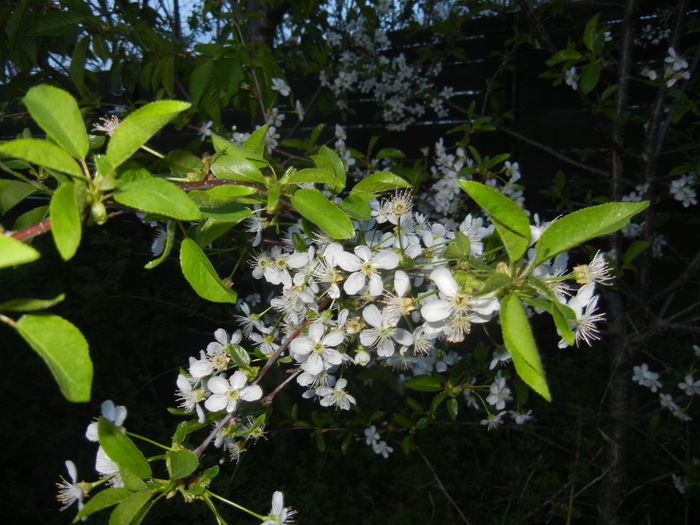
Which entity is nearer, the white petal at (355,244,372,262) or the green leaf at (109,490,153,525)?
the green leaf at (109,490,153,525)

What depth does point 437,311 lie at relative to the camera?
0.56 m

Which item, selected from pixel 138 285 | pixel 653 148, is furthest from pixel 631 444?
pixel 138 285

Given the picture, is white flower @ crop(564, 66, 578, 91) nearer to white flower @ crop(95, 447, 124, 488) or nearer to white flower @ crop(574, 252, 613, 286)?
white flower @ crop(574, 252, 613, 286)

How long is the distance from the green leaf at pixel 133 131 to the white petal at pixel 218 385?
416mm

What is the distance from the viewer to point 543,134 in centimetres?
223

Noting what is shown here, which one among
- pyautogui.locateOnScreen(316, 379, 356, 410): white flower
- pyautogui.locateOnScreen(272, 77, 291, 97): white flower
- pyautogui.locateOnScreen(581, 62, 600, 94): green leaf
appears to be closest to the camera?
pyautogui.locateOnScreen(316, 379, 356, 410): white flower

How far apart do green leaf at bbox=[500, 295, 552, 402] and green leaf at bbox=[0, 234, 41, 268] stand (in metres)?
0.38

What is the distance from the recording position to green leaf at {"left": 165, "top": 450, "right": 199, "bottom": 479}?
1.78 ft

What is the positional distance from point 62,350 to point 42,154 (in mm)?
158

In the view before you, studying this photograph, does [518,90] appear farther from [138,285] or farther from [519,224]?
[138,285]

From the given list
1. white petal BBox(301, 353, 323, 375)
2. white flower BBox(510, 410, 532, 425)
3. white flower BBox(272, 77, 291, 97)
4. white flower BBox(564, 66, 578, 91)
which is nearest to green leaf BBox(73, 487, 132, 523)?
white petal BBox(301, 353, 323, 375)

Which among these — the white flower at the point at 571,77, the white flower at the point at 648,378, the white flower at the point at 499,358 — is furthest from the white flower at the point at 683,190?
the white flower at the point at 499,358

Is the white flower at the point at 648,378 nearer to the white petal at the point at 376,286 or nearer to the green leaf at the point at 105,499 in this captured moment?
the white petal at the point at 376,286

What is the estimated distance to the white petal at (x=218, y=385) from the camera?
28.3 inches
